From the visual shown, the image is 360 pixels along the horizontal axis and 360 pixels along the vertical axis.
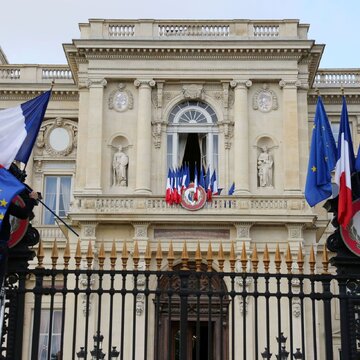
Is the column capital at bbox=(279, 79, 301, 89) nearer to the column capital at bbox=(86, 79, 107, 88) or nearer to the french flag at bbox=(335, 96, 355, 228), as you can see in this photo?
A: the column capital at bbox=(86, 79, 107, 88)

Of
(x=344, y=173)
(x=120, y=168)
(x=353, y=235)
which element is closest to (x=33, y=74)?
(x=120, y=168)

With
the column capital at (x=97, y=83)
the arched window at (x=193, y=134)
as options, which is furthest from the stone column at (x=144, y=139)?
the column capital at (x=97, y=83)

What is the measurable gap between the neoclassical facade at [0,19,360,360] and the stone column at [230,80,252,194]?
0.04 meters

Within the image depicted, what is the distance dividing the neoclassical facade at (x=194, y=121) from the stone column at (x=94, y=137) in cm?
4

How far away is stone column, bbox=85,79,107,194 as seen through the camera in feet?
87.0

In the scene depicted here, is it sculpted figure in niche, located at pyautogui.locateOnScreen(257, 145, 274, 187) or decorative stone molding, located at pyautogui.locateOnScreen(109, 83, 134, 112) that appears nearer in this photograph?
sculpted figure in niche, located at pyautogui.locateOnScreen(257, 145, 274, 187)

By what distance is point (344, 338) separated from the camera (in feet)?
29.0

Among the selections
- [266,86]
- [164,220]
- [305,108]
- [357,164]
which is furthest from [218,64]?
[357,164]

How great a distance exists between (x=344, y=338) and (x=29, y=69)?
2545 cm

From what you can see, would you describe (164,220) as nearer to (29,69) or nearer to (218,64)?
(218,64)

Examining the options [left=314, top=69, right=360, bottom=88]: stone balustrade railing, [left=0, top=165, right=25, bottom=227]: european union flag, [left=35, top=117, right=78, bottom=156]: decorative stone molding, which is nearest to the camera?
[left=0, top=165, right=25, bottom=227]: european union flag

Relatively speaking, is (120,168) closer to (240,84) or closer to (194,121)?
(194,121)

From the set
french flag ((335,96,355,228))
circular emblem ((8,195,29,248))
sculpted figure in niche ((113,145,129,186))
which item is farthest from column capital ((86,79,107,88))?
circular emblem ((8,195,29,248))

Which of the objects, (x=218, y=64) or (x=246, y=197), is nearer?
(x=246, y=197)
